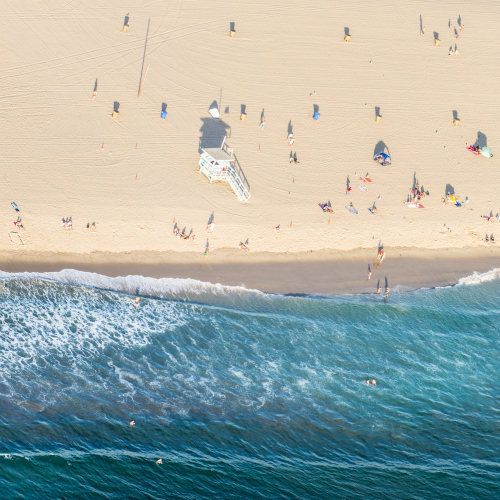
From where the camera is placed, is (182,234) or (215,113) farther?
(215,113)

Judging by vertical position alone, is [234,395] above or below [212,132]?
below

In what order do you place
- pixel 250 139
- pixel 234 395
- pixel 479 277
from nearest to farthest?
1. pixel 234 395
2. pixel 479 277
3. pixel 250 139

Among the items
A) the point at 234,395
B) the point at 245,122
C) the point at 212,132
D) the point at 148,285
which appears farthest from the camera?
the point at 245,122

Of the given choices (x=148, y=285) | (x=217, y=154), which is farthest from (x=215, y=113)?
(x=148, y=285)

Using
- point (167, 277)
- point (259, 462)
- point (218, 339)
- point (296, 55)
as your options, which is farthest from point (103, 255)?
point (296, 55)

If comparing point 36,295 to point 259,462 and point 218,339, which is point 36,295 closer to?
point 218,339

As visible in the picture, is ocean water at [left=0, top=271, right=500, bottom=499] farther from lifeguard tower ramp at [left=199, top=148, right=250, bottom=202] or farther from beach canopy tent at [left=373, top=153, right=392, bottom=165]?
beach canopy tent at [left=373, top=153, right=392, bottom=165]

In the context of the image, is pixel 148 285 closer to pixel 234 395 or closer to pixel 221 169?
pixel 234 395
